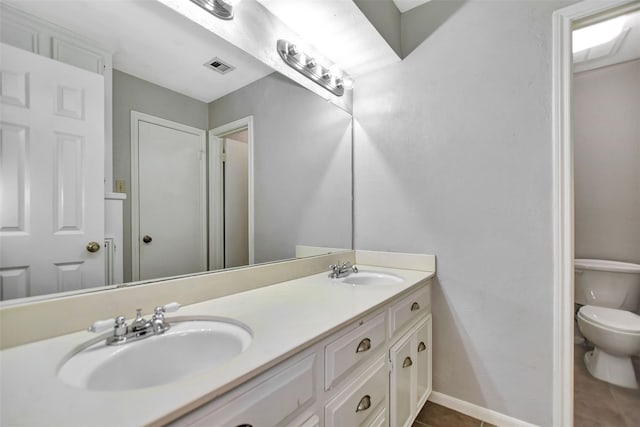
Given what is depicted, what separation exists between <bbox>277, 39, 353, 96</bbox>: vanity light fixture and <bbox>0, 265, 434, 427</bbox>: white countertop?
123 cm

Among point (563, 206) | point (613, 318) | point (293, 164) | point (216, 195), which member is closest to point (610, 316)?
point (613, 318)

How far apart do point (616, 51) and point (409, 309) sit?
259 centimetres

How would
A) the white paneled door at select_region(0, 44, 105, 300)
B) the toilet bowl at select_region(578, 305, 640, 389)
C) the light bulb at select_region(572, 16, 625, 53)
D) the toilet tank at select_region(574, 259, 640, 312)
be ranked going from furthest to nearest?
the toilet tank at select_region(574, 259, 640, 312)
the light bulb at select_region(572, 16, 625, 53)
the toilet bowl at select_region(578, 305, 640, 389)
the white paneled door at select_region(0, 44, 105, 300)

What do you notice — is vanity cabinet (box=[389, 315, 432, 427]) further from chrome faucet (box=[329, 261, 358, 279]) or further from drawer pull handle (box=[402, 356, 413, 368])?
chrome faucet (box=[329, 261, 358, 279])

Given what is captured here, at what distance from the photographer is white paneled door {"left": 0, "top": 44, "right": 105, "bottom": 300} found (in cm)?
69

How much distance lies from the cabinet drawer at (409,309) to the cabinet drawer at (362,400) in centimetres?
16

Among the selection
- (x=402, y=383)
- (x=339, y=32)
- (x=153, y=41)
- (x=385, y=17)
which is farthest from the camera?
(x=385, y=17)

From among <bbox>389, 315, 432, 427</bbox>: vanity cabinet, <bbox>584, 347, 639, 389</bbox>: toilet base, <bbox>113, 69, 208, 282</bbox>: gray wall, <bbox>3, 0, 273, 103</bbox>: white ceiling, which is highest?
<bbox>3, 0, 273, 103</bbox>: white ceiling

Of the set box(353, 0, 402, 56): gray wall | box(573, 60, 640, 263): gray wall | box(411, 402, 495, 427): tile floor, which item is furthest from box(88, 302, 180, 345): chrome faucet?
box(573, 60, 640, 263): gray wall

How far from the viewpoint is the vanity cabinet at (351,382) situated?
61cm

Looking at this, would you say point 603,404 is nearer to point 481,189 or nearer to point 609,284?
point 609,284

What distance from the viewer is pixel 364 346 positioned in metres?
1.01

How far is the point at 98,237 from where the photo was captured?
87 centimetres

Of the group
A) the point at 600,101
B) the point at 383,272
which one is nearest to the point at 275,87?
the point at 383,272
